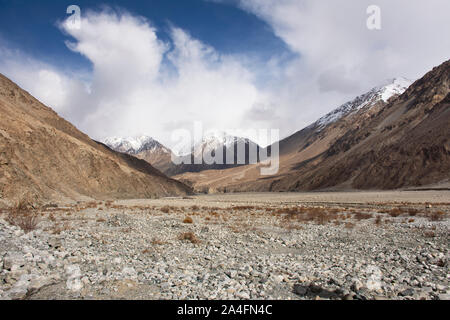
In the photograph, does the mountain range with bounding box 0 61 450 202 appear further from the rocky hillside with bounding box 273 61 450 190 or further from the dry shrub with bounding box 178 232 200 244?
the dry shrub with bounding box 178 232 200 244

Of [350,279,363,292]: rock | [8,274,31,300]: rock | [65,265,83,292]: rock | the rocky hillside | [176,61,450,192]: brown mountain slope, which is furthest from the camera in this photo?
[176,61,450,192]: brown mountain slope

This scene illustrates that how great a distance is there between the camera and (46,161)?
50.9 m

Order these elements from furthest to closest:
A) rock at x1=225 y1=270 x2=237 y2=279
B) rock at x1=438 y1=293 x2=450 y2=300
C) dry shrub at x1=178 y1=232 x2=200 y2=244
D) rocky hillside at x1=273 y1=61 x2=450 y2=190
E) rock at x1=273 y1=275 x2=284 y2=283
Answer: rocky hillside at x1=273 y1=61 x2=450 y2=190 < dry shrub at x1=178 y1=232 x2=200 y2=244 < rock at x1=225 y1=270 x2=237 y2=279 < rock at x1=273 y1=275 x2=284 y2=283 < rock at x1=438 y1=293 x2=450 y2=300

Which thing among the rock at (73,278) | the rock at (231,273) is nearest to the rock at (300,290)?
the rock at (231,273)

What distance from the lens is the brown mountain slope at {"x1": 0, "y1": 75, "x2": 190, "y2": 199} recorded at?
38566 mm

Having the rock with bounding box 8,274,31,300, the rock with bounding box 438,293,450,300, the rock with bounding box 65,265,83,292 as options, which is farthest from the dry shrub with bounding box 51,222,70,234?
the rock with bounding box 438,293,450,300

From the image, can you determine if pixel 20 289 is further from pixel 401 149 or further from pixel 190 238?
pixel 401 149

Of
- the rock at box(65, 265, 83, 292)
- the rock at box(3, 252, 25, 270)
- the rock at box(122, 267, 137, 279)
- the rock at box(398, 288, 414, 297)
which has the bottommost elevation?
the rock at box(122, 267, 137, 279)

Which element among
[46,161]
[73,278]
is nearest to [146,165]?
[46,161]

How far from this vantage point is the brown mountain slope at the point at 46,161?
127 ft

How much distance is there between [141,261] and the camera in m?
10.1

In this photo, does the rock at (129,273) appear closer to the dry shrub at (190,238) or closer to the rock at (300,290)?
the rock at (300,290)

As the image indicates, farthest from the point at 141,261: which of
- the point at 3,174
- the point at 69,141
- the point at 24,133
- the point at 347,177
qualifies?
the point at 347,177
